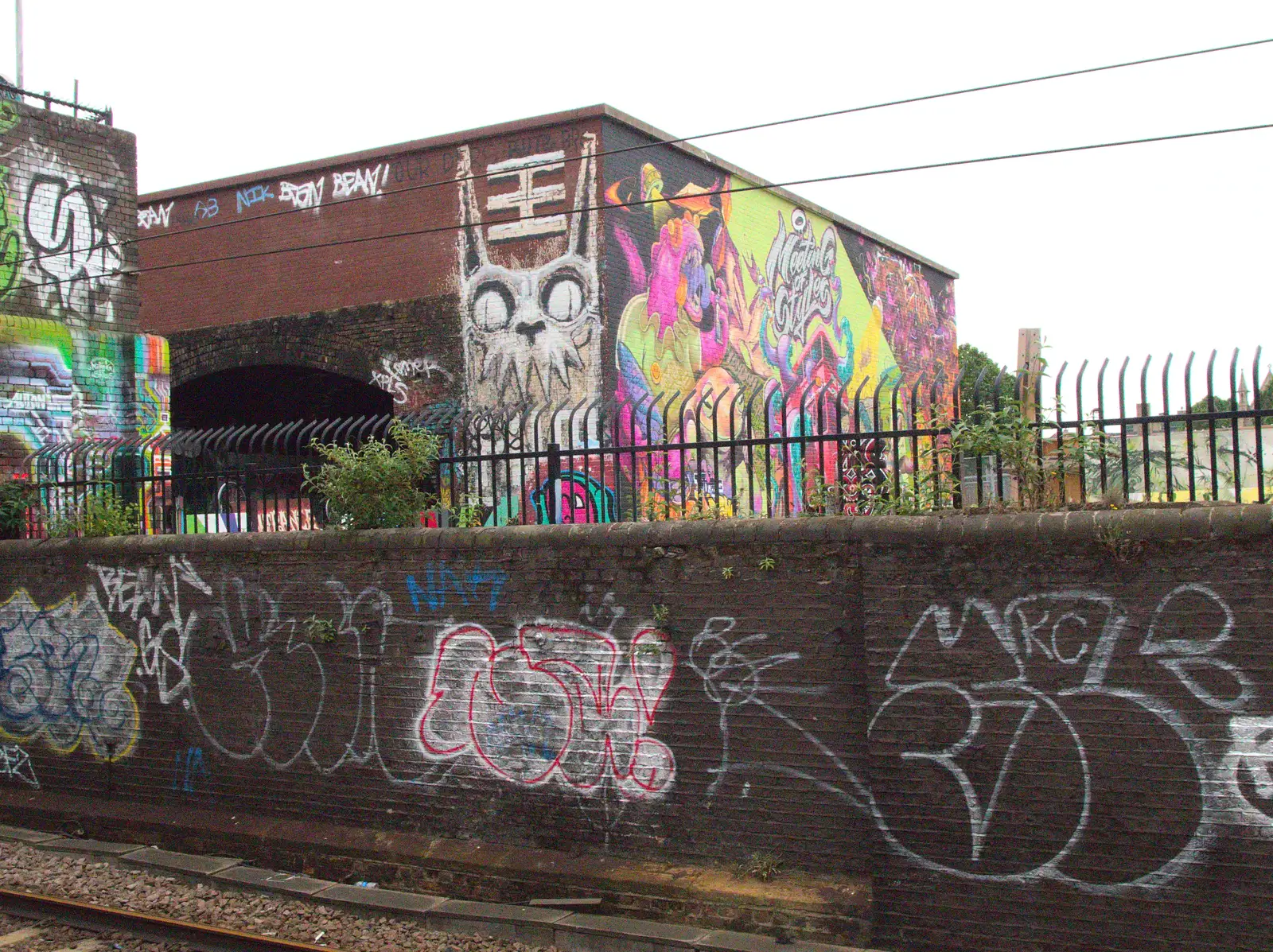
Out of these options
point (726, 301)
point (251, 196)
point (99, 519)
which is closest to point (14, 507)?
point (99, 519)

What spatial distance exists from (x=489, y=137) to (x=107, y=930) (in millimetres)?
10755

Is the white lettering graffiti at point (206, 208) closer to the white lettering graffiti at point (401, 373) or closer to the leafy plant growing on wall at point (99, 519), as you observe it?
the white lettering graffiti at point (401, 373)

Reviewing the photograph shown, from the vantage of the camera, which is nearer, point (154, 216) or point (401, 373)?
point (401, 373)

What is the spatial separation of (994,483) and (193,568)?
618 centimetres

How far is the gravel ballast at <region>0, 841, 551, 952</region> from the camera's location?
7199 mm

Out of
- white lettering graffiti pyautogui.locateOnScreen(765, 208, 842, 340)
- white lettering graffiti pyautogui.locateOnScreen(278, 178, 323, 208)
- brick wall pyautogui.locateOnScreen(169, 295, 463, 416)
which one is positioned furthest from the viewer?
white lettering graffiti pyautogui.locateOnScreen(765, 208, 842, 340)

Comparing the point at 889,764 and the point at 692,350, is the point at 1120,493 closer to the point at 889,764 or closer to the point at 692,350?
the point at 889,764

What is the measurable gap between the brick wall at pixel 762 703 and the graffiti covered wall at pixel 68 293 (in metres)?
3.71

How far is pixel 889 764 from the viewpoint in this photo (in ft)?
21.6

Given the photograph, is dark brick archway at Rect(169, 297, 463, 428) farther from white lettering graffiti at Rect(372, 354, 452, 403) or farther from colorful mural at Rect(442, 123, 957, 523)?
colorful mural at Rect(442, 123, 957, 523)

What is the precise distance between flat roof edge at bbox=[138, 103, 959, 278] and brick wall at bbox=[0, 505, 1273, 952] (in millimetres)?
6945

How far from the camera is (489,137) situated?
15289 millimetres

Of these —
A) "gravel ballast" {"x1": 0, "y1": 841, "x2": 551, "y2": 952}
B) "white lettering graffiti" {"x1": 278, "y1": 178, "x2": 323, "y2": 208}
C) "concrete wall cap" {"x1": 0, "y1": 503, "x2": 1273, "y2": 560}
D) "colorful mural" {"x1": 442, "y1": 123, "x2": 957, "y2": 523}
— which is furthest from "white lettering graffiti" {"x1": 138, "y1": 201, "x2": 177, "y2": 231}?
"gravel ballast" {"x1": 0, "y1": 841, "x2": 551, "y2": 952}

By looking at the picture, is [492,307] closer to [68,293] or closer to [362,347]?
[362,347]
